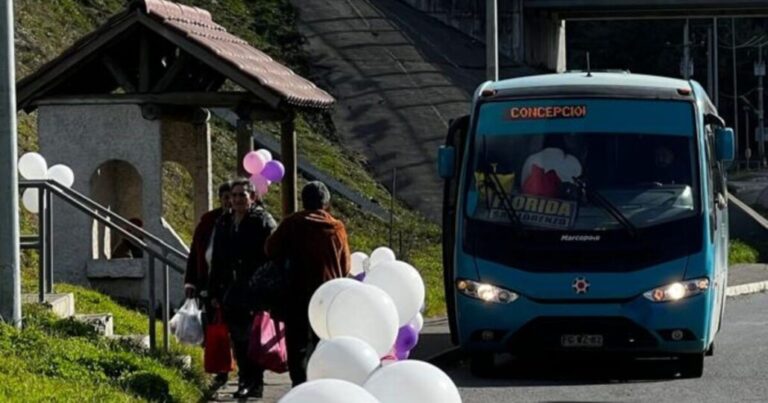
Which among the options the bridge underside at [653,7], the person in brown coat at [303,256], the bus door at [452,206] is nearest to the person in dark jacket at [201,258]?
the person in brown coat at [303,256]

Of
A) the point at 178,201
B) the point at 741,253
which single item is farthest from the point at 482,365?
the point at 741,253

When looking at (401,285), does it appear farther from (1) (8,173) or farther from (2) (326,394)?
(2) (326,394)

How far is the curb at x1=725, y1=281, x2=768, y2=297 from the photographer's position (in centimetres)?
2883

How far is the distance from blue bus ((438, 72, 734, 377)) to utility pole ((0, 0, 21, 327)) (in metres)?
4.74

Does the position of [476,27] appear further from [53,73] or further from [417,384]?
[417,384]

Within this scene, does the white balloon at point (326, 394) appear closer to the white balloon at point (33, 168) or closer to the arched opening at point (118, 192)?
the white balloon at point (33, 168)

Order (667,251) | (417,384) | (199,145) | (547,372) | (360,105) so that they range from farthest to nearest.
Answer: (360,105)
(199,145)
(547,372)
(667,251)
(417,384)

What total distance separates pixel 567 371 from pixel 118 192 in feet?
27.5

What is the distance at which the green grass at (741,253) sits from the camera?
1384 inches

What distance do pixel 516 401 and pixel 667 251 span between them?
7.57 feet

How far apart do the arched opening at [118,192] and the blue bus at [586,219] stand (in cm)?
681

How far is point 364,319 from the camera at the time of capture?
1162 cm

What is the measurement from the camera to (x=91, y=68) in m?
20.2

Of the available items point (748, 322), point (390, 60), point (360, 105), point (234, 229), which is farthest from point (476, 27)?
point (234, 229)
